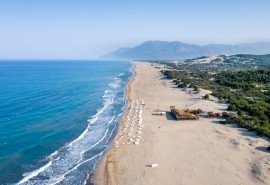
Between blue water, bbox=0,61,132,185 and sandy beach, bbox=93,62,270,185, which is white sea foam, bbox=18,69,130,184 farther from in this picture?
sandy beach, bbox=93,62,270,185

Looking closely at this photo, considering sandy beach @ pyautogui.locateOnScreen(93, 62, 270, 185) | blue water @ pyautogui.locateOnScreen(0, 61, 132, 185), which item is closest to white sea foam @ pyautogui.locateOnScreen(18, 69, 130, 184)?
blue water @ pyautogui.locateOnScreen(0, 61, 132, 185)

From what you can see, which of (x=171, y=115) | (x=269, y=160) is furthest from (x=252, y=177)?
(x=171, y=115)

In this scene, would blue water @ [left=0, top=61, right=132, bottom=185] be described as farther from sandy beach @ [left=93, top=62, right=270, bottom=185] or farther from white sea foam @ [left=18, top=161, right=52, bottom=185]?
sandy beach @ [left=93, top=62, right=270, bottom=185]

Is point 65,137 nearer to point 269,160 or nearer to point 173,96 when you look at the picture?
point 269,160

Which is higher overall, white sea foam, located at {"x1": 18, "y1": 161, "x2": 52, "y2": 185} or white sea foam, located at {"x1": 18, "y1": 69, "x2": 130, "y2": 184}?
white sea foam, located at {"x1": 18, "y1": 161, "x2": 52, "y2": 185}

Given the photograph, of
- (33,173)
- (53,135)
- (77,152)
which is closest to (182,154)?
(77,152)

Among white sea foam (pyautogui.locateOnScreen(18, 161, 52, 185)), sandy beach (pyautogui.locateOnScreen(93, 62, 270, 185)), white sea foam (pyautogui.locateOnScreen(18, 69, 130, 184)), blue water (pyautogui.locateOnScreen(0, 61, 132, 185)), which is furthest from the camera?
blue water (pyautogui.locateOnScreen(0, 61, 132, 185))

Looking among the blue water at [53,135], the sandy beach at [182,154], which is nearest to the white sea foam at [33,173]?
the blue water at [53,135]

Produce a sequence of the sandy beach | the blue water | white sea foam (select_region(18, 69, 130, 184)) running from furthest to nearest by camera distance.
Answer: the blue water < white sea foam (select_region(18, 69, 130, 184)) < the sandy beach

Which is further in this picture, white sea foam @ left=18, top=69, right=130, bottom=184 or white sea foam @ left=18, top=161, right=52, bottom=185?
white sea foam @ left=18, top=69, right=130, bottom=184

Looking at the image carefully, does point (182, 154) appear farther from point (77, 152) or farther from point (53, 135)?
point (53, 135)
